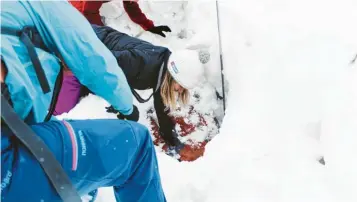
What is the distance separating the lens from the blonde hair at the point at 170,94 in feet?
9.08

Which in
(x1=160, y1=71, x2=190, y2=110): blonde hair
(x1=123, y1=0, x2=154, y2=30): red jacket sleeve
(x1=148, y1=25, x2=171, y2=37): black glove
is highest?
(x1=123, y1=0, x2=154, y2=30): red jacket sleeve

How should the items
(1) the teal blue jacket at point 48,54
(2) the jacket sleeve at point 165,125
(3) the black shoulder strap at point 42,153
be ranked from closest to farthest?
1. (3) the black shoulder strap at point 42,153
2. (1) the teal blue jacket at point 48,54
3. (2) the jacket sleeve at point 165,125

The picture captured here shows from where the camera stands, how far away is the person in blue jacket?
1128 mm

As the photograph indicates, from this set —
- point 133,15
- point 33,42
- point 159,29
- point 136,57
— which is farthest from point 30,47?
point 133,15

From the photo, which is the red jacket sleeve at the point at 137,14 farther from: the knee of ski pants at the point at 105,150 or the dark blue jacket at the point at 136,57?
the knee of ski pants at the point at 105,150

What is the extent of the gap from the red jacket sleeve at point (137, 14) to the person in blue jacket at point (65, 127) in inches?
80.2

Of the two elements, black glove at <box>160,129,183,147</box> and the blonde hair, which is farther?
black glove at <box>160,129,183,147</box>

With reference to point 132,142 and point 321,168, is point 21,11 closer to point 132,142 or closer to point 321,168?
point 132,142

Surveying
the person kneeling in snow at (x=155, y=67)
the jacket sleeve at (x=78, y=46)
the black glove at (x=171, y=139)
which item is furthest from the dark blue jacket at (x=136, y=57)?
the jacket sleeve at (x=78, y=46)

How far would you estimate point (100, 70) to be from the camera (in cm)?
144

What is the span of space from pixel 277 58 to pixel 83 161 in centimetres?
191

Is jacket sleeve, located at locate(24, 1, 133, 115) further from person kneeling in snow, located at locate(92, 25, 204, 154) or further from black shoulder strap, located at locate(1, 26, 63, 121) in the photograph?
person kneeling in snow, located at locate(92, 25, 204, 154)

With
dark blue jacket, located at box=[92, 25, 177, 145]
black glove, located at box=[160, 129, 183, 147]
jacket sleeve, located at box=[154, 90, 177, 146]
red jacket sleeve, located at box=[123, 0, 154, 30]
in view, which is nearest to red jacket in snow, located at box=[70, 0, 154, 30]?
red jacket sleeve, located at box=[123, 0, 154, 30]

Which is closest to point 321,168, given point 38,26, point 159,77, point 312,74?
point 312,74
